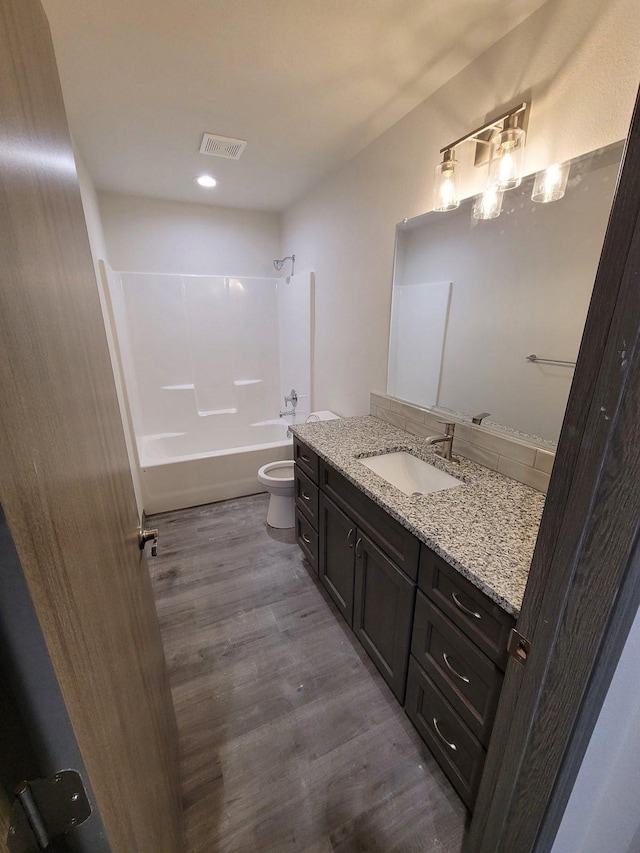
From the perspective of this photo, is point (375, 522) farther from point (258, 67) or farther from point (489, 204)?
point (258, 67)

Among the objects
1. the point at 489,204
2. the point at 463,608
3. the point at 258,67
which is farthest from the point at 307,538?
the point at 258,67

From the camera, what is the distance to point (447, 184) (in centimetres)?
156

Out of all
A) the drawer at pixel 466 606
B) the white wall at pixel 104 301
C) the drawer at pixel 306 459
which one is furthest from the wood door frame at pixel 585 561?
the white wall at pixel 104 301

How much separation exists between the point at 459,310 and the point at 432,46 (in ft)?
3.34

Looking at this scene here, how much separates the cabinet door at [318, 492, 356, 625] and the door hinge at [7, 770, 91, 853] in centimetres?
123

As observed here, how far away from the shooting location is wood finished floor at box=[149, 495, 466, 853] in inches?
43.4

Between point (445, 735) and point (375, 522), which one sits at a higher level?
point (375, 522)

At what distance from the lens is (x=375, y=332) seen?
2.24m

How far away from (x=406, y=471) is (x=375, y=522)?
0.48m

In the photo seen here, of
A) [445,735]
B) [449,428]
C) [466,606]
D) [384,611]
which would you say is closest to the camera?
[466,606]

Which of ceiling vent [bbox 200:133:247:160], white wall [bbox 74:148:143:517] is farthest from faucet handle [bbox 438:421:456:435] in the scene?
ceiling vent [bbox 200:133:247:160]

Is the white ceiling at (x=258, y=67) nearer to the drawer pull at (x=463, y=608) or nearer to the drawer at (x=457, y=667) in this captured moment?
the drawer pull at (x=463, y=608)

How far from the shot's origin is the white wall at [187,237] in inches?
119

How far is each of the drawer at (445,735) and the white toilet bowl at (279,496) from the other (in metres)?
1.46
